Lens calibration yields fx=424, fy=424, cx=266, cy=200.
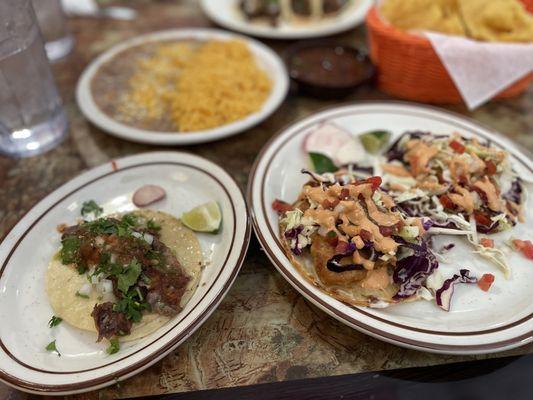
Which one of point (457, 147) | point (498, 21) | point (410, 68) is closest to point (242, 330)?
point (457, 147)

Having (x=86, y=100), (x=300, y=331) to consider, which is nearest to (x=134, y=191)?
(x=86, y=100)

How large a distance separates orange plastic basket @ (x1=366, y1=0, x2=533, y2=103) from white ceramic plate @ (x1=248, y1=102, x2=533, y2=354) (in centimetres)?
43

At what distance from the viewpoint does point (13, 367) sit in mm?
1647

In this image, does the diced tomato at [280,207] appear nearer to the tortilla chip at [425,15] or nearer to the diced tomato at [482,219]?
the diced tomato at [482,219]

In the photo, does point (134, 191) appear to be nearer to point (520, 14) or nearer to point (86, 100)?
point (86, 100)

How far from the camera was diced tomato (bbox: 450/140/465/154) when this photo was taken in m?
2.34

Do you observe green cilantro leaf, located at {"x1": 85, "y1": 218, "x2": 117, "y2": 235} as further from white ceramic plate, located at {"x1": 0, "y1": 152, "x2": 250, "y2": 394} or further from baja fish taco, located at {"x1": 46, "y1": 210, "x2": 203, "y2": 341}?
white ceramic plate, located at {"x1": 0, "y1": 152, "x2": 250, "y2": 394}

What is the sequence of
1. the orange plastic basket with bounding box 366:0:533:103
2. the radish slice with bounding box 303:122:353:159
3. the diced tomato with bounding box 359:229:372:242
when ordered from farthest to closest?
the orange plastic basket with bounding box 366:0:533:103, the radish slice with bounding box 303:122:353:159, the diced tomato with bounding box 359:229:372:242

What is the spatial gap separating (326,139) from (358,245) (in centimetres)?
99

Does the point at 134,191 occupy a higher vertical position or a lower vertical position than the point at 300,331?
higher

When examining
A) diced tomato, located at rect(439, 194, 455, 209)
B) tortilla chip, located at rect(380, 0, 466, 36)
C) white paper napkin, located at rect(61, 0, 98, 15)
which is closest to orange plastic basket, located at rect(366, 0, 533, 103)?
tortilla chip, located at rect(380, 0, 466, 36)

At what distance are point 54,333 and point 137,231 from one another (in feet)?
1.85

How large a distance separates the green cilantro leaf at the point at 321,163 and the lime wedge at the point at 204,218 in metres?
0.65

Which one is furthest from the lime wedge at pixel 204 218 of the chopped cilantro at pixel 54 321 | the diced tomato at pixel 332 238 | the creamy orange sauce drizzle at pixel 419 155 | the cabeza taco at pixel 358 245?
the creamy orange sauce drizzle at pixel 419 155
